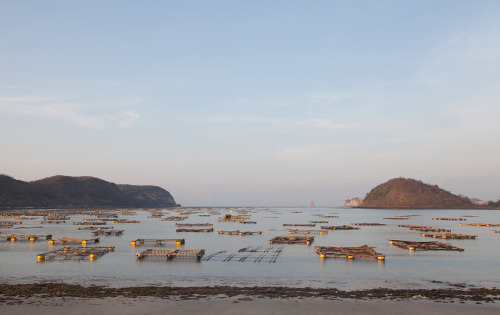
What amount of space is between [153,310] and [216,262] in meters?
19.1

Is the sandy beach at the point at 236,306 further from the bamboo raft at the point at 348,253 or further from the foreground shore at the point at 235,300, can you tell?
the bamboo raft at the point at 348,253

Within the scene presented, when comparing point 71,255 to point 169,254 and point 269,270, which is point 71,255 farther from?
point 269,270

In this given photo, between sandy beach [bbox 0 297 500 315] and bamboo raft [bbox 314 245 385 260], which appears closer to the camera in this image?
sandy beach [bbox 0 297 500 315]

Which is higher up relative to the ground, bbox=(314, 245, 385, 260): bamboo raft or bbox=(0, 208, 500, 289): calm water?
bbox=(314, 245, 385, 260): bamboo raft

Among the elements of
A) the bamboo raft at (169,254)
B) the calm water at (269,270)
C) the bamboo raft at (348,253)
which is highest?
the bamboo raft at (169,254)

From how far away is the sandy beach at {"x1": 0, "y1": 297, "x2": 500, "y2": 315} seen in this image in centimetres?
2305

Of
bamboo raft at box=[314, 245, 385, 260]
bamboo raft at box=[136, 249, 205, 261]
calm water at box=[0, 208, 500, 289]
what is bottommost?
calm water at box=[0, 208, 500, 289]

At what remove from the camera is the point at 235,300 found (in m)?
25.5

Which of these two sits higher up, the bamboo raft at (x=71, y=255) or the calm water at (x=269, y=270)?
the bamboo raft at (x=71, y=255)

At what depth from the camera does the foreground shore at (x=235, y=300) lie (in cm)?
2334

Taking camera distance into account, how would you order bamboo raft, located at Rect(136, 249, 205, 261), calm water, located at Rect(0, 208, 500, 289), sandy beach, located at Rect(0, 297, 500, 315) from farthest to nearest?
bamboo raft, located at Rect(136, 249, 205, 261) → calm water, located at Rect(0, 208, 500, 289) → sandy beach, located at Rect(0, 297, 500, 315)

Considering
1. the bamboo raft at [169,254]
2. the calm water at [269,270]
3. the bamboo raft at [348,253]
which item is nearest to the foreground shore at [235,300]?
the calm water at [269,270]

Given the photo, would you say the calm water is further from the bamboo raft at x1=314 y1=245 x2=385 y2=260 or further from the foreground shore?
the foreground shore

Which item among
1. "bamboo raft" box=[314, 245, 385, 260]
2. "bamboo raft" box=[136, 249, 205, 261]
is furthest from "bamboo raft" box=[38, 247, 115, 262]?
"bamboo raft" box=[314, 245, 385, 260]
